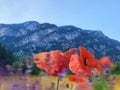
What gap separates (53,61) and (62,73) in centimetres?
7

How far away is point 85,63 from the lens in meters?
1.60

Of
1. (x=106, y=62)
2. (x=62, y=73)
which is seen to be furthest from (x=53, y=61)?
(x=106, y=62)

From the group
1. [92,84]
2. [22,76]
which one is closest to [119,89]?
[92,84]

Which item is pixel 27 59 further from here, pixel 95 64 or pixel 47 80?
pixel 95 64

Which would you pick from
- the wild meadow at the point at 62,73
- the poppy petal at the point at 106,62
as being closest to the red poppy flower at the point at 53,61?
the wild meadow at the point at 62,73

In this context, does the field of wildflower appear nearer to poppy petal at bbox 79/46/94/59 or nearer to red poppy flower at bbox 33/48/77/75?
red poppy flower at bbox 33/48/77/75

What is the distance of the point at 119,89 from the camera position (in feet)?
4.79

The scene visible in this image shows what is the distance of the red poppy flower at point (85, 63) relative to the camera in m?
1.51

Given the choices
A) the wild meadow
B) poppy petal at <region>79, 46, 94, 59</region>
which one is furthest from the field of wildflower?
poppy petal at <region>79, 46, 94, 59</region>

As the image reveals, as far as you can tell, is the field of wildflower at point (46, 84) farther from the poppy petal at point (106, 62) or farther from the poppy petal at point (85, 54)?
the poppy petal at point (85, 54)

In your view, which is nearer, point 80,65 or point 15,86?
point 15,86

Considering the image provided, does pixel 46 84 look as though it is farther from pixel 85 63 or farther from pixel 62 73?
pixel 85 63

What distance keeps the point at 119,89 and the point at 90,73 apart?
11 centimetres

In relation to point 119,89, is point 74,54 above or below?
above
